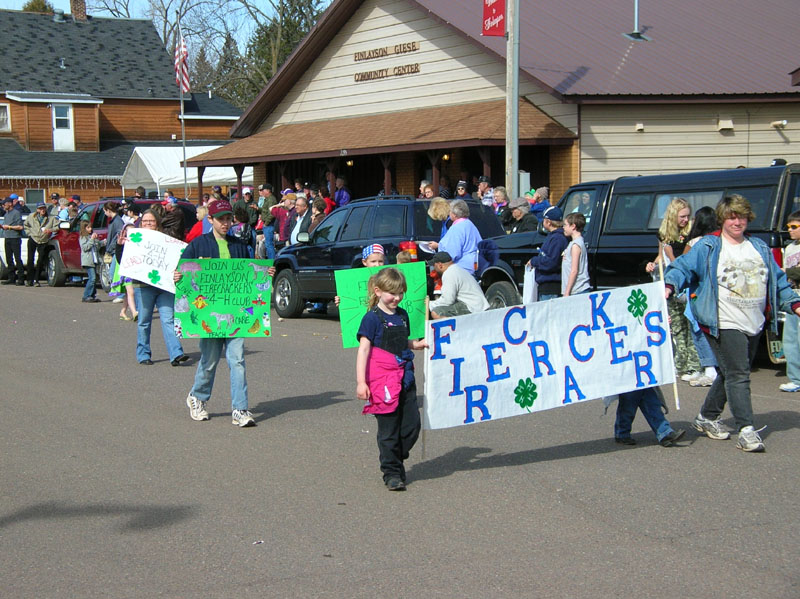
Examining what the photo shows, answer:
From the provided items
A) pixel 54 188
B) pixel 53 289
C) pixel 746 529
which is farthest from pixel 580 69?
pixel 54 188

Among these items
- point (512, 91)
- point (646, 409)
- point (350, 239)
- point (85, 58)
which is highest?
point (85, 58)

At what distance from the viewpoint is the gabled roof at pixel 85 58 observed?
48.6m

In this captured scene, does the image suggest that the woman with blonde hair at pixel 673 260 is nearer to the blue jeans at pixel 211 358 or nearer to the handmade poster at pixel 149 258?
the blue jeans at pixel 211 358

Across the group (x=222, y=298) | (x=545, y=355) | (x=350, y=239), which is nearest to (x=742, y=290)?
(x=545, y=355)

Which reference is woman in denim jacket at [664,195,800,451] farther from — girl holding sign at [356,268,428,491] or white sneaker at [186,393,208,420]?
white sneaker at [186,393,208,420]

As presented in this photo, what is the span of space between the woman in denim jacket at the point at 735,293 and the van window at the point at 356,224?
8.64 meters

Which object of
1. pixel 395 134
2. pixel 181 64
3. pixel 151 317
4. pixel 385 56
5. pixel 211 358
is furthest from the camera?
pixel 181 64

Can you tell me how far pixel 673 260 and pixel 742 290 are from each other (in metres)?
2.76

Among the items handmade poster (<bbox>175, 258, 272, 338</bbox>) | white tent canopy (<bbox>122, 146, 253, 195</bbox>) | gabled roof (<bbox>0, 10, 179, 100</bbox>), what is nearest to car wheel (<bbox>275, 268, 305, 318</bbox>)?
handmade poster (<bbox>175, 258, 272, 338</bbox>)

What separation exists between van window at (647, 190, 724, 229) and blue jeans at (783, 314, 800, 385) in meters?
1.94

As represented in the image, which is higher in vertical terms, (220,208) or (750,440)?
(220,208)

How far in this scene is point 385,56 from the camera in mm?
26297

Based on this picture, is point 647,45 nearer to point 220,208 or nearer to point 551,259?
point 551,259

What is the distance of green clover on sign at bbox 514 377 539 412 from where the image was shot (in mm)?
6953
